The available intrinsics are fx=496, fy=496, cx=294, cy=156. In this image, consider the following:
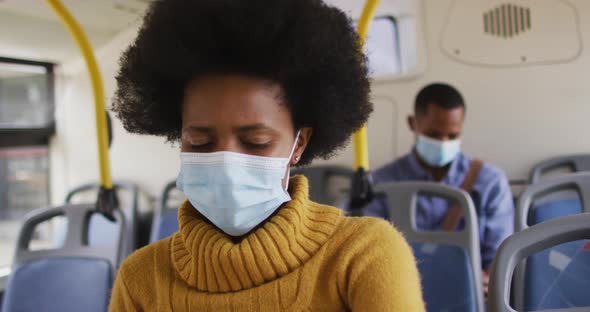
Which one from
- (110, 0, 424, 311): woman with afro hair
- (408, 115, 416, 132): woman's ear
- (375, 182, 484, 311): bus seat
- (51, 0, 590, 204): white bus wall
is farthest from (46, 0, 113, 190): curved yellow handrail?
(408, 115, 416, 132): woman's ear

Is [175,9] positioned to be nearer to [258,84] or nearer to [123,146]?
[258,84]

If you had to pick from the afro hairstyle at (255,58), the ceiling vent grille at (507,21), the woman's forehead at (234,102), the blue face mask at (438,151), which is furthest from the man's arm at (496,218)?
the woman's forehead at (234,102)

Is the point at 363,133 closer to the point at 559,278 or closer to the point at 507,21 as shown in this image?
the point at 559,278

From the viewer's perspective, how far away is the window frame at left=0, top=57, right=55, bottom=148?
325 centimetres

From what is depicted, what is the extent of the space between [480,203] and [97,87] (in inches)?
65.4

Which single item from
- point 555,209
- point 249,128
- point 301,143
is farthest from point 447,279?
point 249,128

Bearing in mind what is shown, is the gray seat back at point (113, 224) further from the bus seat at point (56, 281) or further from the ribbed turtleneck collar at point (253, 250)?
the ribbed turtleneck collar at point (253, 250)

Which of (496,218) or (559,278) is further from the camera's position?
(496,218)

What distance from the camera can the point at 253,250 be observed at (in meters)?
0.81

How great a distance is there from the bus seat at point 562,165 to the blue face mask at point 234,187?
1860 mm

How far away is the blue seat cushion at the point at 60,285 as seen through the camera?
167 centimetres

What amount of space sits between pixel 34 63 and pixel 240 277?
334 centimetres

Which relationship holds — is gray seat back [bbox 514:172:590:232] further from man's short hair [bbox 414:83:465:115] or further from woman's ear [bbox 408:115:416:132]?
woman's ear [bbox 408:115:416:132]

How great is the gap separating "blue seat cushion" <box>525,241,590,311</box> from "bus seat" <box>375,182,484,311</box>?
175 millimetres
